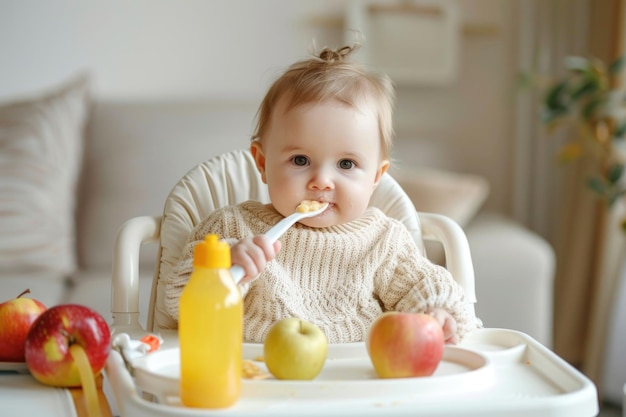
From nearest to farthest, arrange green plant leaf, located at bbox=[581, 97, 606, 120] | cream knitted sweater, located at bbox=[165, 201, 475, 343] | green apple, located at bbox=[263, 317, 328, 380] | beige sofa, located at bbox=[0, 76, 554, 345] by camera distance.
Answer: green apple, located at bbox=[263, 317, 328, 380]
cream knitted sweater, located at bbox=[165, 201, 475, 343]
beige sofa, located at bbox=[0, 76, 554, 345]
green plant leaf, located at bbox=[581, 97, 606, 120]

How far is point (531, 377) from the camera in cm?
107

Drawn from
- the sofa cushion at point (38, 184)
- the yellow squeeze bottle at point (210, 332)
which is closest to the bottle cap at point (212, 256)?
the yellow squeeze bottle at point (210, 332)

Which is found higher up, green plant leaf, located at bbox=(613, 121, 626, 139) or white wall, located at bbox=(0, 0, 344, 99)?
white wall, located at bbox=(0, 0, 344, 99)

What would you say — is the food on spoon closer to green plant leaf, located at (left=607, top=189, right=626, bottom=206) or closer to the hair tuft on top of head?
the hair tuft on top of head

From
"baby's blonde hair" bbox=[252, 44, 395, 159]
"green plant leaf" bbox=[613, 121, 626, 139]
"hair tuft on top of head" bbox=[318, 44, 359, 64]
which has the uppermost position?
"hair tuft on top of head" bbox=[318, 44, 359, 64]

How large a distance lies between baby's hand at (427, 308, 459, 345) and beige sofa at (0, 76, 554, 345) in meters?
1.20

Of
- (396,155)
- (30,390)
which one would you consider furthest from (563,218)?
(30,390)

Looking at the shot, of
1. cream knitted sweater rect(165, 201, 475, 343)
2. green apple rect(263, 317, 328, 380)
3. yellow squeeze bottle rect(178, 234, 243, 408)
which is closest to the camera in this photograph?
yellow squeeze bottle rect(178, 234, 243, 408)

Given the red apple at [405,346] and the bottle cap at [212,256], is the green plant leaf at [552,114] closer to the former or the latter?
the red apple at [405,346]

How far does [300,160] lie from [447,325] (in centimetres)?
32

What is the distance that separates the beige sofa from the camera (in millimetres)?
2395

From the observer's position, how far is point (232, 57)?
3.03m

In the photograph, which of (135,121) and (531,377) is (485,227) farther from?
(531,377)

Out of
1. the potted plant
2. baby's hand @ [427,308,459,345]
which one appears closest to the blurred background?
the potted plant
